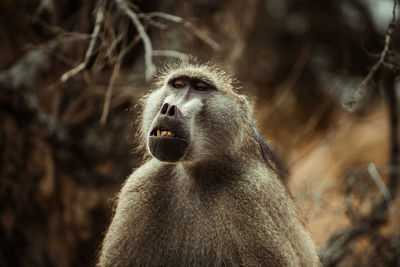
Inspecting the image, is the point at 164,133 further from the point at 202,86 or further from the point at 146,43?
the point at 146,43

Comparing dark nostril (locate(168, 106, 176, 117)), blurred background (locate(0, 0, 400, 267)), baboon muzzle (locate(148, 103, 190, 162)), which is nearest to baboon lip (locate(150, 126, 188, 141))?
baboon muzzle (locate(148, 103, 190, 162))

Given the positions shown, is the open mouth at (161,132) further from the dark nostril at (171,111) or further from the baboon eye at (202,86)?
the baboon eye at (202,86)

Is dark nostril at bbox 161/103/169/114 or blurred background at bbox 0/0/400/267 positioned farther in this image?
blurred background at bbox 0/0/400/267

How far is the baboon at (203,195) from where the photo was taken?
262 cm

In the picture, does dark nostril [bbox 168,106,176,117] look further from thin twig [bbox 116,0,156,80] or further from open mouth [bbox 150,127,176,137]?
thin twig [bbox 116,0,156,80]

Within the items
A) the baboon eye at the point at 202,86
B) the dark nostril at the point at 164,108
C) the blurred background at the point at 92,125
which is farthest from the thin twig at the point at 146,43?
the dark nostril at the point at 164,108

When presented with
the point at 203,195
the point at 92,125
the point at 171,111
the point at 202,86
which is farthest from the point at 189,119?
the point at 92,125

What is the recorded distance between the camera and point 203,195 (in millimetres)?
2834

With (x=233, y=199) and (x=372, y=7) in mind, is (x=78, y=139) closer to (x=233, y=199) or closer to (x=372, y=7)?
(x=233, y=199)

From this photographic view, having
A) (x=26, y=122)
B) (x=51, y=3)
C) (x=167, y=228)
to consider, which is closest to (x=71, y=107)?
(x=26, y=122)

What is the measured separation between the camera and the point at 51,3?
494cm

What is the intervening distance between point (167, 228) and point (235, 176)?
0.57 meters

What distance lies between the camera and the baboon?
2.62 metres

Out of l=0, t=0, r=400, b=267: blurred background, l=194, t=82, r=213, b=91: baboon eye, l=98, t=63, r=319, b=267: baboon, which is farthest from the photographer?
l=0, t=0, r=400, b=267: blurred background
